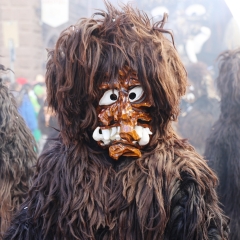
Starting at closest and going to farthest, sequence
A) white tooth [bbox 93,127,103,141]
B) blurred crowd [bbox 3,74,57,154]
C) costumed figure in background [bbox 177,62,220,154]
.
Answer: white tooth [bbox 93,127,103,141] → costumed figure in background [bbox 177,62,220,154] → blurred crowd [bbox 3,74,57,154]

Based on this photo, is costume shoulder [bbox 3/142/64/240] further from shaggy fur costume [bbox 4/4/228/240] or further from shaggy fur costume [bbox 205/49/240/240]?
shaggy fur costume [bbox 205/49/240/240]

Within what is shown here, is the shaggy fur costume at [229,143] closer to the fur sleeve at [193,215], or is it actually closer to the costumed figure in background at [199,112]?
the fur sleeve at [193,215]

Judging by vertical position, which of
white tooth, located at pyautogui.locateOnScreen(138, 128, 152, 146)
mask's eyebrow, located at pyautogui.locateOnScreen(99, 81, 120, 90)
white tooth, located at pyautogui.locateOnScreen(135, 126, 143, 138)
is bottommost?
white tooth, located at pyautogui.locateOnScreen(138, 128, 152, 146)

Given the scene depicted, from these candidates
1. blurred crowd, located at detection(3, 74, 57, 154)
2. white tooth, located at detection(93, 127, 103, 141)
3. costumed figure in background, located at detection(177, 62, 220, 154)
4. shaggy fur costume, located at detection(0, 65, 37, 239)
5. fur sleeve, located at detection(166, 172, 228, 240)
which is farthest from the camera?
blurred crowd, located at detection(3, 74, 57, 154)

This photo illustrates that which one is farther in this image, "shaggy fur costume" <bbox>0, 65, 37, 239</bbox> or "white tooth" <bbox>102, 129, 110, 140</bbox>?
"shaggy fur costume" <bbox>0, 65, 37, 239</bbox>

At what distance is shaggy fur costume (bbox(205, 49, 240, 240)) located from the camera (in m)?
3.17

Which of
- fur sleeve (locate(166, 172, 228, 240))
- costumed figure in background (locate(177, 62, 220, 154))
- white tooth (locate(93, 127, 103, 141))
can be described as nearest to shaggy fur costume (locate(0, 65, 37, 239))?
white tooth (locate(93, 127, 103, 141))

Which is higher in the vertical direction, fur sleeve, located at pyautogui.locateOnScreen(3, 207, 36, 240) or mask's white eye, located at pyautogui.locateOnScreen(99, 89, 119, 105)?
mask's white eye, located at pyautogui.locateOnScreen(99, 89, 119, 105)

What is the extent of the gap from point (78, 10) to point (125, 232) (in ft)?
39.4

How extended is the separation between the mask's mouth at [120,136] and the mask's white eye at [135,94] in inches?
4.3

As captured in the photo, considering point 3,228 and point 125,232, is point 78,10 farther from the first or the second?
point 125,232

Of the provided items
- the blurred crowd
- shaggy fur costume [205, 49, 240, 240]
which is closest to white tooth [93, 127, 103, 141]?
shaggy fur costume [205, 49, 240, 240]

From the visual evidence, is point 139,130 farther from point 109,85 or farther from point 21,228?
point 21,228

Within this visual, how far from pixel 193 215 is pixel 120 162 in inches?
13.5
